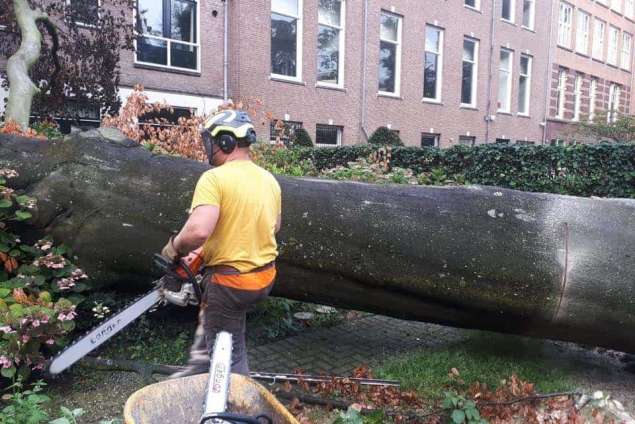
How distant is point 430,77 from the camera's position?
858 inches

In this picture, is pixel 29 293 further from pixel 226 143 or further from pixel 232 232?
pixel 226 143

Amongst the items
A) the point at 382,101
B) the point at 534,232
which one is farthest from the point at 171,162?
the point at 382,101

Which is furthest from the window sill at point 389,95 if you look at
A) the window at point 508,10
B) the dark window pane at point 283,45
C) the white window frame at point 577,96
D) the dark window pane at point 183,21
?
the white window frame at point 577,96

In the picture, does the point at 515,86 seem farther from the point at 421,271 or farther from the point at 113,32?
the point at 421,271

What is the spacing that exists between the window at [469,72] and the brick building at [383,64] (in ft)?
0.17

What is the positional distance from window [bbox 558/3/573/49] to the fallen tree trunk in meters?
28.5

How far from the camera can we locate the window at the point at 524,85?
26484mm

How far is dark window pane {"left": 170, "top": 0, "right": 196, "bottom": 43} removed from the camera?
1461cm

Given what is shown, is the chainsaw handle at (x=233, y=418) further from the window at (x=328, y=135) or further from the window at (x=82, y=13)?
the window at (x=328, y=135)

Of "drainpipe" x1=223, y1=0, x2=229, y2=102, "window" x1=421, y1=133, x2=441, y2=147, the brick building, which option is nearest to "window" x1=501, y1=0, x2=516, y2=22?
the brick building

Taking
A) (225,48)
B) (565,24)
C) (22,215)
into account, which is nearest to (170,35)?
(225,48)

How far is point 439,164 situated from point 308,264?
7.29 metres

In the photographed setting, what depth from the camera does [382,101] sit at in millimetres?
19812

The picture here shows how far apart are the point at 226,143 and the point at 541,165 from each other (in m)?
7.76
